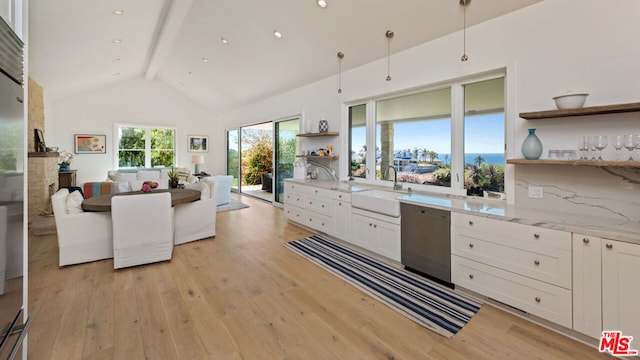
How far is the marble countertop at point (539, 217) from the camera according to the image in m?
1.82

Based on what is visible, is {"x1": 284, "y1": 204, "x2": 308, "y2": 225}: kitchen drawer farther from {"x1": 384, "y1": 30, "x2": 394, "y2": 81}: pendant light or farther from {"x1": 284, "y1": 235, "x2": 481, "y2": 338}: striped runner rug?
{"x1": 384, "y1": 30, "x2": 394, "y2": 81}: pendant light

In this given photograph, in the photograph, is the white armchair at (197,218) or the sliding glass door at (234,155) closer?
the white armchair at (197,218)

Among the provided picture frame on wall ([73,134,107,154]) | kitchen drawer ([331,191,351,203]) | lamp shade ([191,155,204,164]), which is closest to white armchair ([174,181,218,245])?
kitchen drawer ([331,191,351,203])

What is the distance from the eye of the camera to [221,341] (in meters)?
1.97

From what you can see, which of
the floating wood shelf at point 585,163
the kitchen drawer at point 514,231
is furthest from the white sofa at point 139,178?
the floating wood shelf at point 585,163

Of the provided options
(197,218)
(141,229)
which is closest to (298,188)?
(197,218)

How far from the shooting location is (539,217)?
220cm

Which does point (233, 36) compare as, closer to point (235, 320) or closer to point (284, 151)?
point (284, 151)

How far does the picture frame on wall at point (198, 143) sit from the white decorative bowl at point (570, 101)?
9439 mm

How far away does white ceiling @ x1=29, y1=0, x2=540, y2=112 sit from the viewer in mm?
3129

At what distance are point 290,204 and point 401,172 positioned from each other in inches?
85.4

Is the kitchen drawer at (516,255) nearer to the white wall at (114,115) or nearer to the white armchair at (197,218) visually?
the white armchair at (197,218)

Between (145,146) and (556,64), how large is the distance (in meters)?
9.73

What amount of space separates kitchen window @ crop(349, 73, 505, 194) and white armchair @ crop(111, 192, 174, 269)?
288 centimetres
